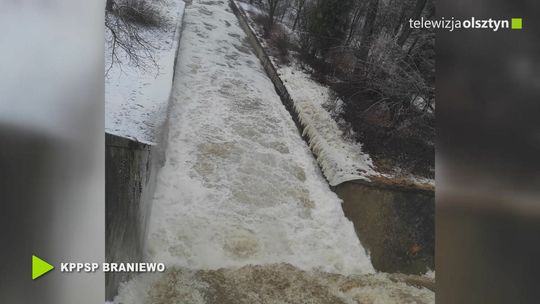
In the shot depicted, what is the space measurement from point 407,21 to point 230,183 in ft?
2.83

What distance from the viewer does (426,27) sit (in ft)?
3.55

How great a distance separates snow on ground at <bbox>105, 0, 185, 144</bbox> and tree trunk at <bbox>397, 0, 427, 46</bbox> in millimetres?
837

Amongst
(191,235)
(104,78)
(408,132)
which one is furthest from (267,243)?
(104,78)

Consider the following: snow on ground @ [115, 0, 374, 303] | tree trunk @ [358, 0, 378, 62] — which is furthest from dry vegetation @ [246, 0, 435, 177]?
snow on ground @ [115, 0, 374, 303]

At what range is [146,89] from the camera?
1.29m

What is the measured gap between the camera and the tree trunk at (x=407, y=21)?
1108 mm

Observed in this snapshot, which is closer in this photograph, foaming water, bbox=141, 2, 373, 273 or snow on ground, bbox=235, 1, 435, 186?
foaming water, bbox=141, 2, 373, 273

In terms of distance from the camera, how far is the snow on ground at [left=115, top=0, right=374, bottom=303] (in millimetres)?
1235

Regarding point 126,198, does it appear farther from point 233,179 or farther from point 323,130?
point 323,130

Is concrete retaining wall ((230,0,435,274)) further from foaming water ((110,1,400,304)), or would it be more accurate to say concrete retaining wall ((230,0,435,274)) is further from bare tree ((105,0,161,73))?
bare tree ((105,0,161,73))

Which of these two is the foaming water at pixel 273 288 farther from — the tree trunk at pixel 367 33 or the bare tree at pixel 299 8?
the bare tree at pixel 299 8

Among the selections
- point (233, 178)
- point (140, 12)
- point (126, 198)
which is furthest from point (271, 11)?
point (126, 198)

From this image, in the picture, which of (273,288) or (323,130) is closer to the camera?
(273,288)

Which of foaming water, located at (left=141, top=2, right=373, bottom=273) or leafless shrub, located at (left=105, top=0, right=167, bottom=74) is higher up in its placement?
leafless shrub, located at (left=105, top=0, right=167, bottom=74)
